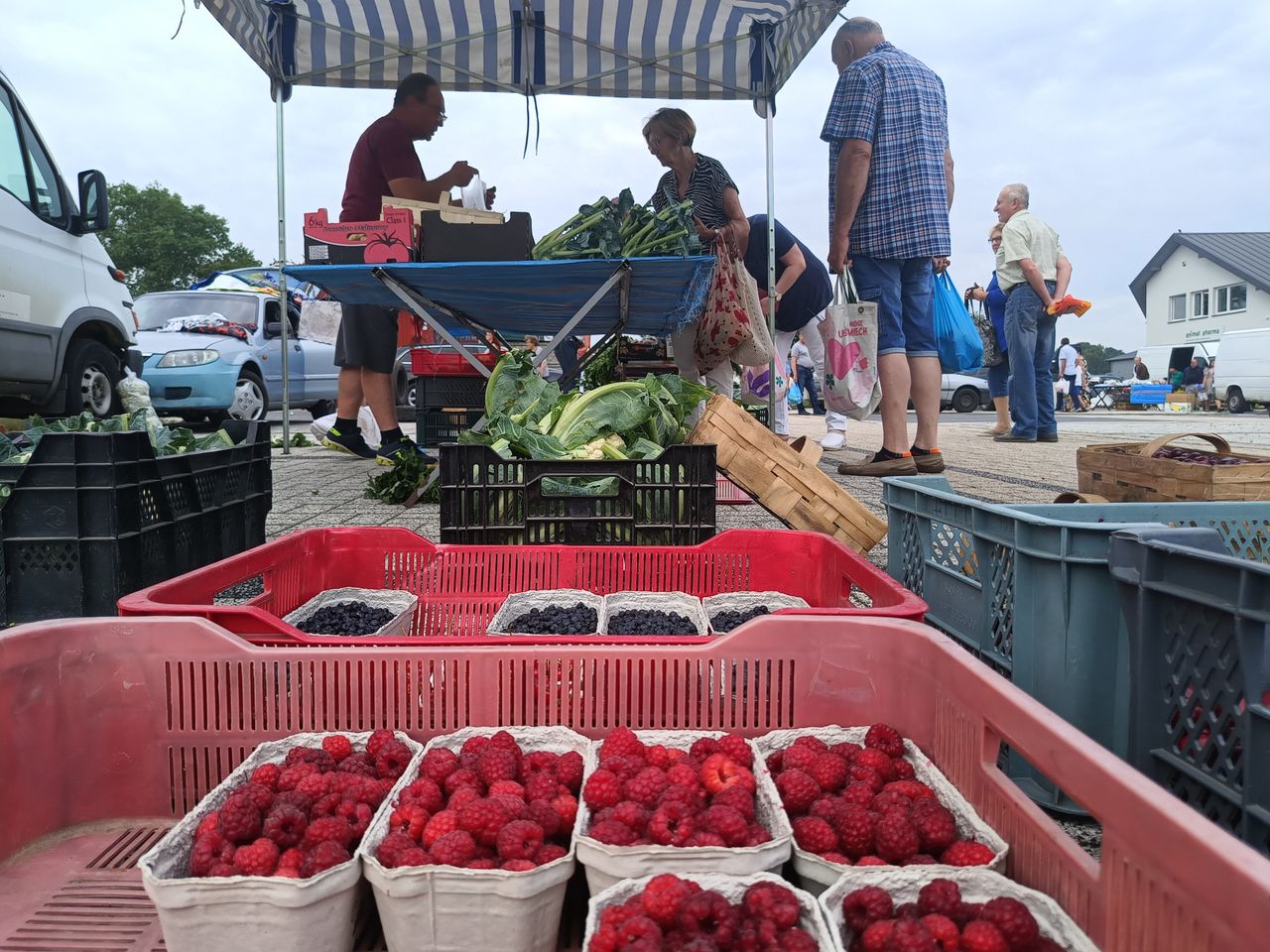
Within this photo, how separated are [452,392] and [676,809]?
23.2ft

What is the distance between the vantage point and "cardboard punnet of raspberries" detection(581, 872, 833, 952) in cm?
115

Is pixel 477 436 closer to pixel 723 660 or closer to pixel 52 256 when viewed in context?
pixel 723 660

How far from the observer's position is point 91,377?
7.00 m

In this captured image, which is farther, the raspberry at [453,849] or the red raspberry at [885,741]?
the red raspberry at [885,741]

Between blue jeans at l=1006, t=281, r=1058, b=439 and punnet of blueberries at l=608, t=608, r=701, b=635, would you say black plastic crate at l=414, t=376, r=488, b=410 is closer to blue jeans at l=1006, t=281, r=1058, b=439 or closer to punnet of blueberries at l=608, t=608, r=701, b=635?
blue jeans at l=1006, t=281, r=1058, b=439

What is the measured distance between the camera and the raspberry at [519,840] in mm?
1342

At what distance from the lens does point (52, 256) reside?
652cm

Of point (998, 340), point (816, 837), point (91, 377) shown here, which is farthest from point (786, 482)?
point (998, 340)

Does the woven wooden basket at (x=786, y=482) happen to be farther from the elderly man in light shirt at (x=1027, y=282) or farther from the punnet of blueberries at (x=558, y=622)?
the elderly man in light shirt at (x=1027, y=282)

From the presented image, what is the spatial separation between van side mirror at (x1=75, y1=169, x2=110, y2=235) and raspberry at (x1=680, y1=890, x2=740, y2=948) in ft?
23.9

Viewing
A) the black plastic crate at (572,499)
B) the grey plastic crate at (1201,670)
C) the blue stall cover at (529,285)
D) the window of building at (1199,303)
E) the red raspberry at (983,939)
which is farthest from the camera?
the window of building at (1199,303)

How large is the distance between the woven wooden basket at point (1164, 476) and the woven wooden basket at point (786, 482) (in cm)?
89

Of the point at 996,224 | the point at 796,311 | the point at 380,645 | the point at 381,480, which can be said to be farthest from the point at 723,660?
the point at 996,224

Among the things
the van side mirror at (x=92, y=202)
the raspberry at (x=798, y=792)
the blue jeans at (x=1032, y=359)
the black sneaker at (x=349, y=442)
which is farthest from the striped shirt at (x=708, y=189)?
the raspberry at (x=798, y=792)
